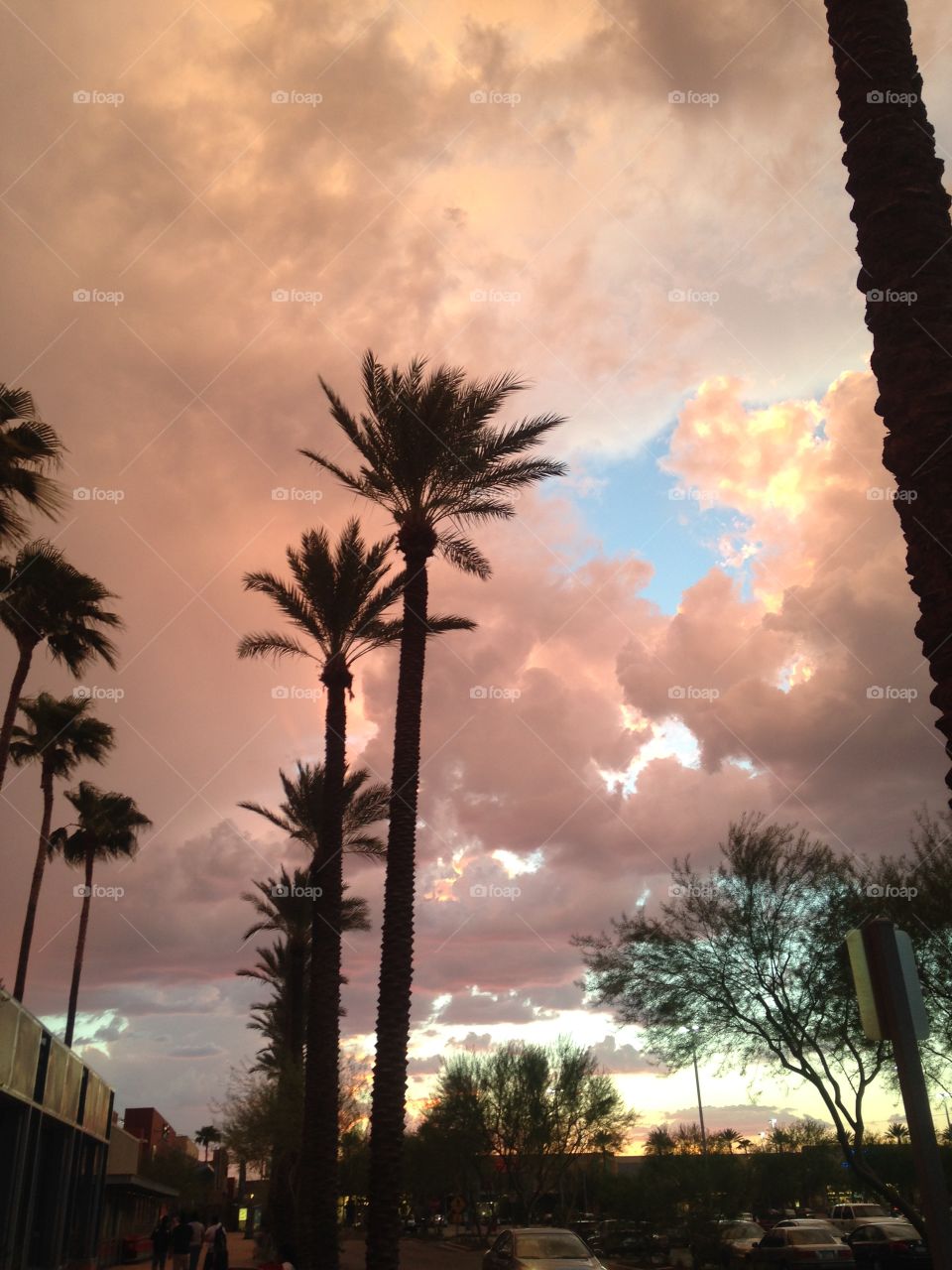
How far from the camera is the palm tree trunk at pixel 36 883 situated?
34.1 meters

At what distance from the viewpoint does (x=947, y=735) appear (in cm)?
575

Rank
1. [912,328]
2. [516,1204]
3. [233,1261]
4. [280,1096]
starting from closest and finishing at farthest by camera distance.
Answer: [912,328] → [233,1261] → [280,1096] → [516,1204]

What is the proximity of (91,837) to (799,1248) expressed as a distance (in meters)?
34.2

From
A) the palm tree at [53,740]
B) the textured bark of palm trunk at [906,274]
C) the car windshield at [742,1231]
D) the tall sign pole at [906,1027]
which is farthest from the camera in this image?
the palm tree at [53,740]

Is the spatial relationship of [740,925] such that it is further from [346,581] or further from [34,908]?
[34,908]

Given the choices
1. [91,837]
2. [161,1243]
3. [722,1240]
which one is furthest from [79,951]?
[722,1240]

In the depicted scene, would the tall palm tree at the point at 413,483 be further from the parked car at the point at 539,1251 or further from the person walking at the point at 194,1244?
the person walking at the point at 194,1244

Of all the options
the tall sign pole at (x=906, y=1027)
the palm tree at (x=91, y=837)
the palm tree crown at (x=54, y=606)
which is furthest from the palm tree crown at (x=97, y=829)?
the tall sign pole at (x=906, y=1027)

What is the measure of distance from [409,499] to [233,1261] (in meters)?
32.4

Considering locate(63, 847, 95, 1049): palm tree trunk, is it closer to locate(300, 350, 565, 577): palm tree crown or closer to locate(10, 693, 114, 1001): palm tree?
locate(10, 693, 114, 1001): palm tree

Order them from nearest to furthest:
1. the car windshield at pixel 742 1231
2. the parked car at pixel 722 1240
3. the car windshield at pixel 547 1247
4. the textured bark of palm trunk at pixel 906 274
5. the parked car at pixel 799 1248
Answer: the textured bark of palm trunk at pixel 906 274 < the car windshield at pixel 547 1247 < the parked car at pixel 799 1248 < the parked car at pixel 722 1240 < the car windshield at pixel 742 1231

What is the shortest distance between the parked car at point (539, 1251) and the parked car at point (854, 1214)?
16064mm

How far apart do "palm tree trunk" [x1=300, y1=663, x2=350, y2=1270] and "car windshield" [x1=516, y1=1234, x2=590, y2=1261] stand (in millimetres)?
7063

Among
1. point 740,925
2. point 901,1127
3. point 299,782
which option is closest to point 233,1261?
point 299,782
